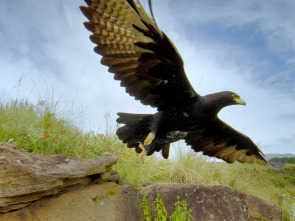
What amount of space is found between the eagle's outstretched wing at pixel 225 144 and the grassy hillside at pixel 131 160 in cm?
102

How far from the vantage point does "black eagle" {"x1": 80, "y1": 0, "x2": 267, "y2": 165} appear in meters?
2.80

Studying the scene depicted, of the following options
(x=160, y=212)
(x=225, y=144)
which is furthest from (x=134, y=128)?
(x=225, y=144)

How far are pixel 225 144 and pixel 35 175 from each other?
299 centimetres

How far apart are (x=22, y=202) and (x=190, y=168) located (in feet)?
12.3

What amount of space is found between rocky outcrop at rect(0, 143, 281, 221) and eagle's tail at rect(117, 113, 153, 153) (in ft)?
1.19

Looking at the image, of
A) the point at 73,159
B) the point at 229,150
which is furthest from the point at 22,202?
the point at 229,150

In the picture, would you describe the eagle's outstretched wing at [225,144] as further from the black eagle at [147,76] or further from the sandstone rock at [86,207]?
the sandstone rock at [86,207]

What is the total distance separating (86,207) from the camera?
2.65 meters

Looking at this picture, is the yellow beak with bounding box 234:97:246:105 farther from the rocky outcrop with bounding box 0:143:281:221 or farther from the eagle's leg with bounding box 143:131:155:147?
the rocky outcrop with bounding box 0:143:281:221

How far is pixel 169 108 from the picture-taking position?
10.7 feet

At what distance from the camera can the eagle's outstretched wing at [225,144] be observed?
4.07 meters

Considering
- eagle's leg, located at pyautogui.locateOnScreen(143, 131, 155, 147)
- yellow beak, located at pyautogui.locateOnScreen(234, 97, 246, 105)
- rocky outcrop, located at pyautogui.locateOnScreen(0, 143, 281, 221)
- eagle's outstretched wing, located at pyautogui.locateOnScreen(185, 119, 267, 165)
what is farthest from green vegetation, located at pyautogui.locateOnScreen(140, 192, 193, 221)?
yellow beak, located at pyautogui.locateOnScreen(234, 97, 246, 105)

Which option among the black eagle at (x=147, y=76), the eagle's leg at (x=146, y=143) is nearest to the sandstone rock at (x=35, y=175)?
the eagle's leg at (x=146, y=143)

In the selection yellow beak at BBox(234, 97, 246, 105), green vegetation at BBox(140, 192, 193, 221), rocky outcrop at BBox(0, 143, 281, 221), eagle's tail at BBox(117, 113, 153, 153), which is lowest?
green vegetation at BBox(140, 192, 193, 221)
